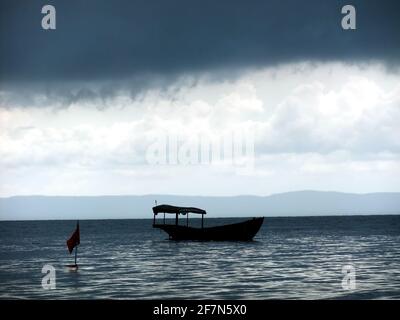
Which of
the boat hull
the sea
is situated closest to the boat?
the boat hull

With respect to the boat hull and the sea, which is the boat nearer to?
the boat hull

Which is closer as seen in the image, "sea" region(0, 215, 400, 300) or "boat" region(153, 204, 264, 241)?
"sea" region(0, 215, 400, 300)

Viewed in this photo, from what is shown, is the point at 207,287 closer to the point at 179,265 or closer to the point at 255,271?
the point at 255,271

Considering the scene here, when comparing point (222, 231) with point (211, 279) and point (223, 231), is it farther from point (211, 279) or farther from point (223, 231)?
point (211, 279)

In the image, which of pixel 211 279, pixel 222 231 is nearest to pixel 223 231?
pixel 222 231

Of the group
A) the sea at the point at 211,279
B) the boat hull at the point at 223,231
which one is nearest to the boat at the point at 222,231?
the boat hull at the point at 223,231

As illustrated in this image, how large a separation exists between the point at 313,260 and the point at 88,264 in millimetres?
16783

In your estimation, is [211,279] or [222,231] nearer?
[211,279]

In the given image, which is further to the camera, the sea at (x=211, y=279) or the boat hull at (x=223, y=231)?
the boat hull at (x=223, y=231)

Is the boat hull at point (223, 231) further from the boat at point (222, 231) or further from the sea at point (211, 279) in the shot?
the sea at point (211, 279)

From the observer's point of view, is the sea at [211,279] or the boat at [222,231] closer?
the sea at [211,279]
